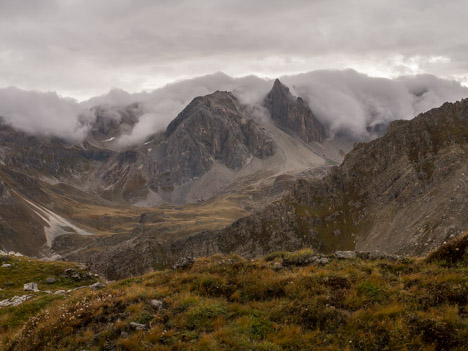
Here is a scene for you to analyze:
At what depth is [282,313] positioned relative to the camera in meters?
14.3

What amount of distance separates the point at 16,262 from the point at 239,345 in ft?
149

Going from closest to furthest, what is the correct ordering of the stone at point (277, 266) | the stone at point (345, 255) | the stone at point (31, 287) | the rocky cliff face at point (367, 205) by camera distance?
1. the stone at point (277, 266)
2. the stone at point (345, 255)
3. the stone at point (31, 287)
4. the rocky cliff face at point (367, 205)

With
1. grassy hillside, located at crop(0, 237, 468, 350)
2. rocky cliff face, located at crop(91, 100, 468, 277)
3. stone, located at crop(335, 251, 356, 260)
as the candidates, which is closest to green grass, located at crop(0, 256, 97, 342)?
grassy hillside, located at crop(0, 237, 468, 350)

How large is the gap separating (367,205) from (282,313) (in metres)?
131

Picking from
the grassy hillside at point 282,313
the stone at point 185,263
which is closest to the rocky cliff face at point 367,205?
the stone at point 185,263

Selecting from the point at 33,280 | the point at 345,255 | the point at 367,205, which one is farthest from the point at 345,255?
the point at 367,205

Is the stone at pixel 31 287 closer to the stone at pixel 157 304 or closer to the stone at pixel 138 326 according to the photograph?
the stone at pixel 157 304

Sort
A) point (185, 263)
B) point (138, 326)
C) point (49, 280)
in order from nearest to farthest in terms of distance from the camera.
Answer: point (138, 326), point (185, 263), point (49, 280)

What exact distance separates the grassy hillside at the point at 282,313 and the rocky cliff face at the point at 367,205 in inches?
3425

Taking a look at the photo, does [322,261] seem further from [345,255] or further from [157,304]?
[157,304]

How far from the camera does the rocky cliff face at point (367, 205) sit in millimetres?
105500

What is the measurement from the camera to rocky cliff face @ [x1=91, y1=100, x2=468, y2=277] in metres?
106

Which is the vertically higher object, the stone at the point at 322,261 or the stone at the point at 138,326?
the stone at the point at 138,326

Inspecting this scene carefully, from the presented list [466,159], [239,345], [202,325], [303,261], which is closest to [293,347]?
[239,345]
